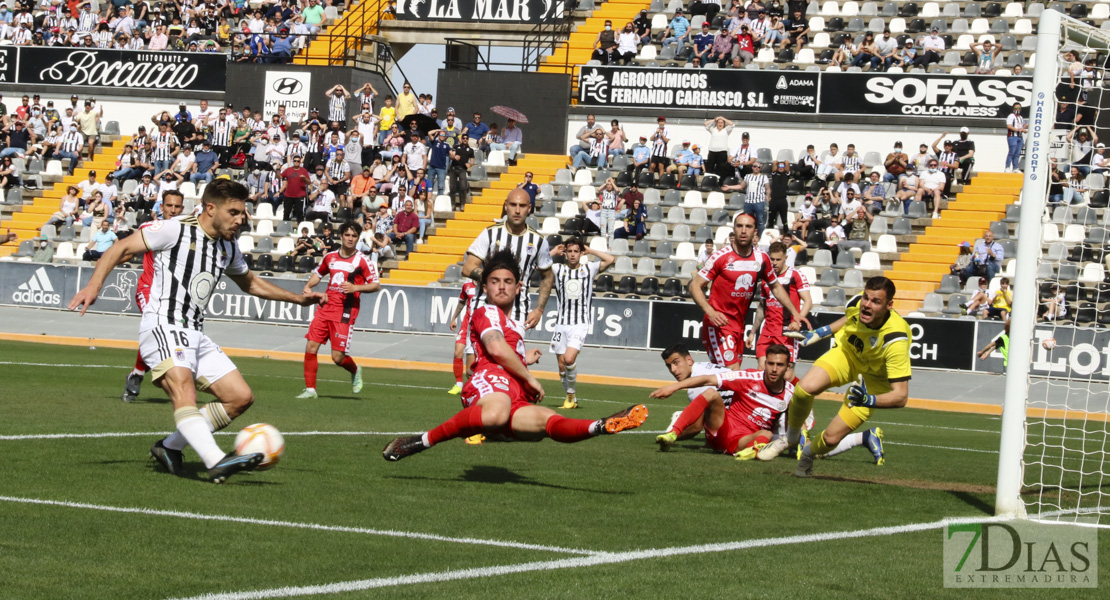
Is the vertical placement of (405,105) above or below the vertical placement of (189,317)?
above

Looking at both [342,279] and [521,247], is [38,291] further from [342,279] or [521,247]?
[521,247]

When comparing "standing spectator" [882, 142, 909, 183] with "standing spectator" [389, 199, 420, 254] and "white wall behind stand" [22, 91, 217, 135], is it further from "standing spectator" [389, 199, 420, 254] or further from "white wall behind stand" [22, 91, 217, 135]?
"white wall behind stand" [22, 91, 217, 135]

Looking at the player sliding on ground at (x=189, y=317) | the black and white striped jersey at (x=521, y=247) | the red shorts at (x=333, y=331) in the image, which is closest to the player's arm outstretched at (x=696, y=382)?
the black and white striped jersey at (x=521, y=247)

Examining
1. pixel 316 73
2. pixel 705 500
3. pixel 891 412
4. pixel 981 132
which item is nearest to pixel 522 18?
pixel 316 73

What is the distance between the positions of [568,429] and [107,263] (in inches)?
127

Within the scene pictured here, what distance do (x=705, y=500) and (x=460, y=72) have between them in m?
30.0

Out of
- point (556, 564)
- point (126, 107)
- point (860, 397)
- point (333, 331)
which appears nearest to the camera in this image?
point (556, 564)

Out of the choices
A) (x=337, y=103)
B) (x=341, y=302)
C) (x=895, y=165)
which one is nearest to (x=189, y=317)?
(x=341, y=302)

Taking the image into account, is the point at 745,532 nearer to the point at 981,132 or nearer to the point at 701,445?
the point at 701,445

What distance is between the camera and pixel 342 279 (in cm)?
1806

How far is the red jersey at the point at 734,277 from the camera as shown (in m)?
14.2

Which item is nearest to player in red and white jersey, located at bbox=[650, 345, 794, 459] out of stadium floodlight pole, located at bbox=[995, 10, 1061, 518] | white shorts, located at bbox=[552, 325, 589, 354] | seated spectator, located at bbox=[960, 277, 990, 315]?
stadium floodlight pole, located at bbox=[995, 10, 1061, 518]

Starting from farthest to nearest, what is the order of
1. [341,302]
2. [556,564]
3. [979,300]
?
[979,300] → [341,302] → [556,564]

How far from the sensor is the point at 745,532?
809 centimetres
